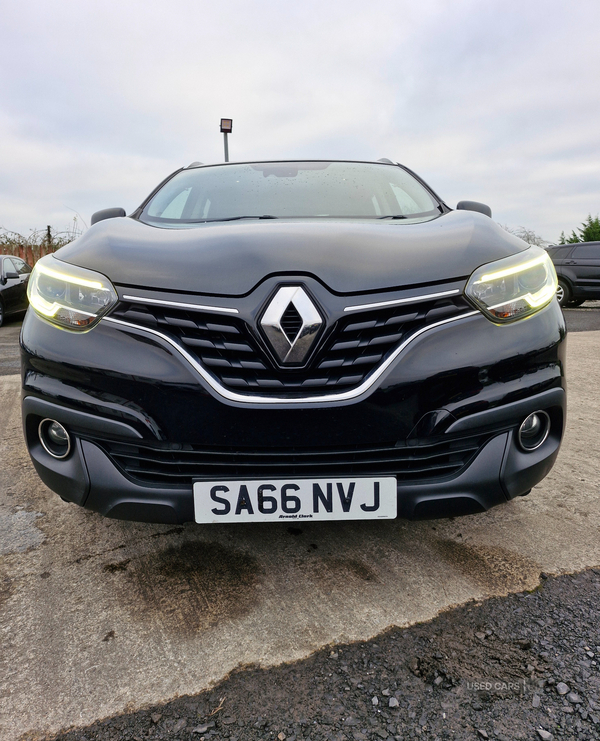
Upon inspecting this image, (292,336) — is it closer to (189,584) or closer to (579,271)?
(189,584)

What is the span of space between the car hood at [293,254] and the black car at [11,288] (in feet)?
27.9

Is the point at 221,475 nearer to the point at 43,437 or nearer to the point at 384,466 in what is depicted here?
the point at 384,466

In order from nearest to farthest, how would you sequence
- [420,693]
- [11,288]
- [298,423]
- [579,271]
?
[420,693] < [298,423] < [11,288] < [579,271]

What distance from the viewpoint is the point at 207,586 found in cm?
173

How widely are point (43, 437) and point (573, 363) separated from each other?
17.1ft

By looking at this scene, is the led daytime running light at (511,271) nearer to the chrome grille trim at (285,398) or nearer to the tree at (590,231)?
the chrome grille trim at (285,398)

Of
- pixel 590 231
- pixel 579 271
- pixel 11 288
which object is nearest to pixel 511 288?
pixel 11 288

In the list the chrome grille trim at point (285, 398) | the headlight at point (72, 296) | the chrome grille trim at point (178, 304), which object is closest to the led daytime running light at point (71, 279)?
the headlight at point (72, 296)

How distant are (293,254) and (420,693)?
3.83 feet

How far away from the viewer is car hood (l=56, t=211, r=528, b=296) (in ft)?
4.99

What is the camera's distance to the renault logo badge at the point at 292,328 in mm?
1455

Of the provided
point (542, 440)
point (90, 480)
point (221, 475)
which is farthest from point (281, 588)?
point (542, 440)

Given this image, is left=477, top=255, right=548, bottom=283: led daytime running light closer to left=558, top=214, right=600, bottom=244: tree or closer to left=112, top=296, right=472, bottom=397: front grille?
left=112, top=296, right=472, bottom=397: front grille

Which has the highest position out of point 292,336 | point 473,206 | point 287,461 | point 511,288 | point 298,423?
point 473,206
